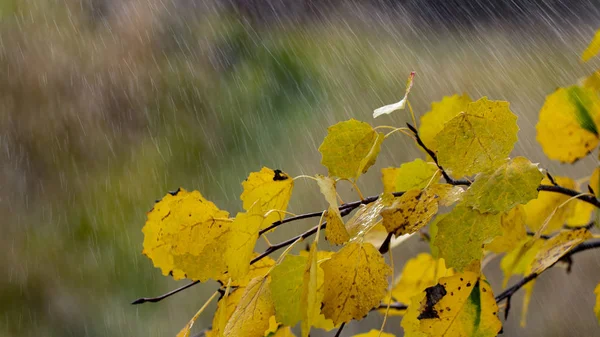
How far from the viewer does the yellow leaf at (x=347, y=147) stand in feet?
0.72

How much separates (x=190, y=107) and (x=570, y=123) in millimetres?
1908

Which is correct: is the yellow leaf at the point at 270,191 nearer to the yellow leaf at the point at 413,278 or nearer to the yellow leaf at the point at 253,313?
the yellow leaf at the point at 253,313

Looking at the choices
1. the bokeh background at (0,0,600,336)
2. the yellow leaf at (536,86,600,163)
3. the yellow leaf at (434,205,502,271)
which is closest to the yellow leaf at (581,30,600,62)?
the yellow leaf at (536,86,600,163)

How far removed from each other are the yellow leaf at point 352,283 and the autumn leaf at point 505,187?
0.12 ft

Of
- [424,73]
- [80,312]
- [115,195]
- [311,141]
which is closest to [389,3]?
[424,73]

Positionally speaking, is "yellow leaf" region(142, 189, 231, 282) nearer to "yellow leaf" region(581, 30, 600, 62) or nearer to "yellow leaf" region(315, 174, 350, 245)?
"yellow leaf" region(315, 174, 350, 245)

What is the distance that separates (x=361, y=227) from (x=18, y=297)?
6.68 ft

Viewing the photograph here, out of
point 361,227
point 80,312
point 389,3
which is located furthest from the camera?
point 389,3

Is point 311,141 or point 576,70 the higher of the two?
point 311,141

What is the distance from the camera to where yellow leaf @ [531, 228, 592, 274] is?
24 centimetres

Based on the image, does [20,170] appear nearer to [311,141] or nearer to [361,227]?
[311,141]

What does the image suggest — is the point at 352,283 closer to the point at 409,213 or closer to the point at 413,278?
the point at 409,213

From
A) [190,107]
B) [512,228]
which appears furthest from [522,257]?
[190,107]

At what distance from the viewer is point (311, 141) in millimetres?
2127
